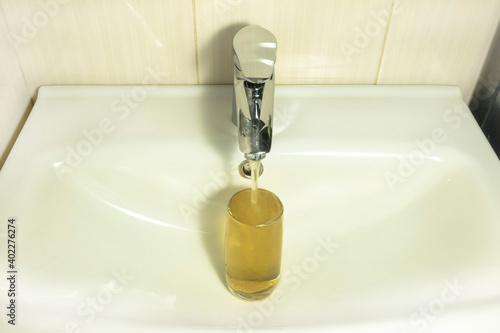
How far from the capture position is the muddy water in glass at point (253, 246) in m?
0.55

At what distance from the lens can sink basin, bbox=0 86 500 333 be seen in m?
0.55

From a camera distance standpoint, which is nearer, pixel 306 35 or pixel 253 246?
pixel 253 246

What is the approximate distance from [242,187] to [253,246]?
0.14m

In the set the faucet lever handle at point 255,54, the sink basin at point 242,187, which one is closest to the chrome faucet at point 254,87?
the faucet lever handle at point 255,54

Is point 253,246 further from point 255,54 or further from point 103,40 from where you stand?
point 103,40

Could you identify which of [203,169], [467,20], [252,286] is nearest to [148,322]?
[252,286]

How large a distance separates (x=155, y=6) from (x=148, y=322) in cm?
41

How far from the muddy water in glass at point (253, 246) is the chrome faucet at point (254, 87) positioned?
6cm

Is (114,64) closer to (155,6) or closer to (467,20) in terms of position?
(155,6)

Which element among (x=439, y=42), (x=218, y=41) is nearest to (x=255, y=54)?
(x=218, y=41)

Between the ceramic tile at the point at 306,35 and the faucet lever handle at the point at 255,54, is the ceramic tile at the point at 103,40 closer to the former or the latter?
the ceramic tile at the point at 306,35

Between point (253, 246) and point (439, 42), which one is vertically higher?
point (439, 42)

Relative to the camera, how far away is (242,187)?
2.22 ft

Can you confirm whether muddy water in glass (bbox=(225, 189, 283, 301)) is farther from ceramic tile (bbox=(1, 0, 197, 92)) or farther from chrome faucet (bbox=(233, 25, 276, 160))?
ceramic tile (bbox=(1, 0, 197, 92))
